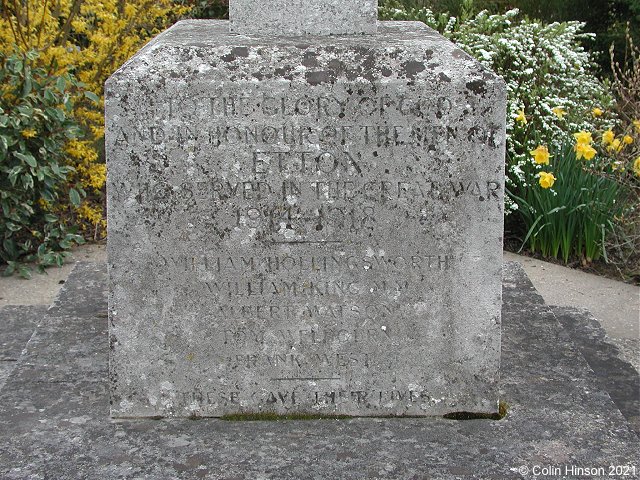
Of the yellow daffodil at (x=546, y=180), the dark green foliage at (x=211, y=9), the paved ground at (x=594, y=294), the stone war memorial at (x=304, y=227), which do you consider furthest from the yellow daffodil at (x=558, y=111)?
the dark green foliage at (x=211, y=9)

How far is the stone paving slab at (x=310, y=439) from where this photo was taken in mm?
2412

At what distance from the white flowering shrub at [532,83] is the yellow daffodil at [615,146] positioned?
0.31 meters

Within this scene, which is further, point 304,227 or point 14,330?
point 14,330

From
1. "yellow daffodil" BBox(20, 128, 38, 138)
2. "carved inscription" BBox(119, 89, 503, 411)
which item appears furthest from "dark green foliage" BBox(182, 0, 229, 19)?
"carved inscription" BBox(119, 89, 503, 411)

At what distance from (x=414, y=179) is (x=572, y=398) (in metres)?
0.86

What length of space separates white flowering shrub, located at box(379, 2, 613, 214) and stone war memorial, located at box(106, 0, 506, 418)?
318 centimetres

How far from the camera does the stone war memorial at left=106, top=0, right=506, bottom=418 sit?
8.40ft

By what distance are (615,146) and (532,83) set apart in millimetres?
787

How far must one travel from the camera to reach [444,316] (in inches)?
106

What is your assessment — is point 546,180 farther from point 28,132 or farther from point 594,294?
point 28,132

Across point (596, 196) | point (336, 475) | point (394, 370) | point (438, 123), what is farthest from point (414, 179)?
point (596, 196)

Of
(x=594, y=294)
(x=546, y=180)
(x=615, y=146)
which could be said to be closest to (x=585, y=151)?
(x=546, y=180)

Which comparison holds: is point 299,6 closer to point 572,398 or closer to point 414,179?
point 414,179

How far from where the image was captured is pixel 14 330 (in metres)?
3.96
